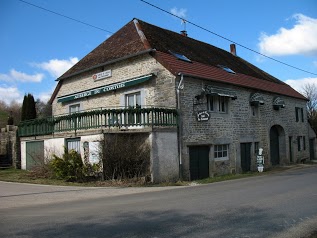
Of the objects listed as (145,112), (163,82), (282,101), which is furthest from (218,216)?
(282,101)

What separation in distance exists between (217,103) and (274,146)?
339 inches

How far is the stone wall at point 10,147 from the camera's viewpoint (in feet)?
78.3

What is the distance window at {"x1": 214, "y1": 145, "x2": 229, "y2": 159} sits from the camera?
67.0 ft

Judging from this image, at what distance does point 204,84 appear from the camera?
19938 mm

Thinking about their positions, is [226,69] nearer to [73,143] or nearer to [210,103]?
[210,103]

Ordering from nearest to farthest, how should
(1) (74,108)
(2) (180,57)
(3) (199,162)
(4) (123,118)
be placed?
(4) (123,118) → (3) (199,162) → (2) (180,57) → (1) (74,108)

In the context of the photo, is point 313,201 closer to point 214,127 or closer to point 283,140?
point 214,127

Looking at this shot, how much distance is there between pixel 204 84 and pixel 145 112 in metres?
4.67

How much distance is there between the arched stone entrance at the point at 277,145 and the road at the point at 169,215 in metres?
15.1

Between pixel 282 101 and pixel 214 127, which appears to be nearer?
pixel 214 127

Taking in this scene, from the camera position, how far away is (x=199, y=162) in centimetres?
1906

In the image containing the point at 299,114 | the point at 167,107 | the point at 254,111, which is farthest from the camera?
the point at 299,114

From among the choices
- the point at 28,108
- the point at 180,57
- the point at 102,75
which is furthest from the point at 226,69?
the point at 28,108

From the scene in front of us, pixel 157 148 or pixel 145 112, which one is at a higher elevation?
pixel 145 112
